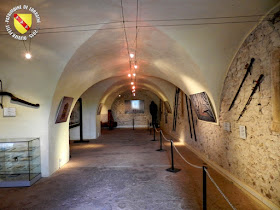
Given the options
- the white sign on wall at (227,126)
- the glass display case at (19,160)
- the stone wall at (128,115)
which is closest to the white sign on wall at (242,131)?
the white sign on wall at (227,126)

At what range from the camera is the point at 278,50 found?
3111mm

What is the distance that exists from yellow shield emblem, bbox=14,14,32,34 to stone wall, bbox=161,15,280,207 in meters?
4.20

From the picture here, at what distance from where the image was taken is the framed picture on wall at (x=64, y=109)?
5.87 metres

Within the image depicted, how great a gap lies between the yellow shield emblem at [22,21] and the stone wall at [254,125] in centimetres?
420

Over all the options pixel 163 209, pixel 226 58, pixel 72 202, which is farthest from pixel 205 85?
pixel 72 202

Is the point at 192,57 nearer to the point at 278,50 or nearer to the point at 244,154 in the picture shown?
the point at 278,50

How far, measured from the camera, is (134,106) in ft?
66.2

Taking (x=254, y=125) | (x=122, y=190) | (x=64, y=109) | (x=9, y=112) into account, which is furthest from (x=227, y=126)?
(x=9, y=112)

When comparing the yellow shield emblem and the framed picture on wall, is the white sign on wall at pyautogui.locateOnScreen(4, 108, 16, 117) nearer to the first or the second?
the framed picture on wall

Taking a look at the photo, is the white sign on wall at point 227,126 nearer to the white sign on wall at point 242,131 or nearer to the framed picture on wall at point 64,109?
the white sign on wall at point 242,131

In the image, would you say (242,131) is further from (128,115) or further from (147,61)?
(128,115)

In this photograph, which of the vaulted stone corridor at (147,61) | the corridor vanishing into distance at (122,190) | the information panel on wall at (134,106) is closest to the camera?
the vaulted stone corridor at (147,61)

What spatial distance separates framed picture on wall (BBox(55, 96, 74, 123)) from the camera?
5872 mm

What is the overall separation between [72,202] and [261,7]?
483 centimetres
